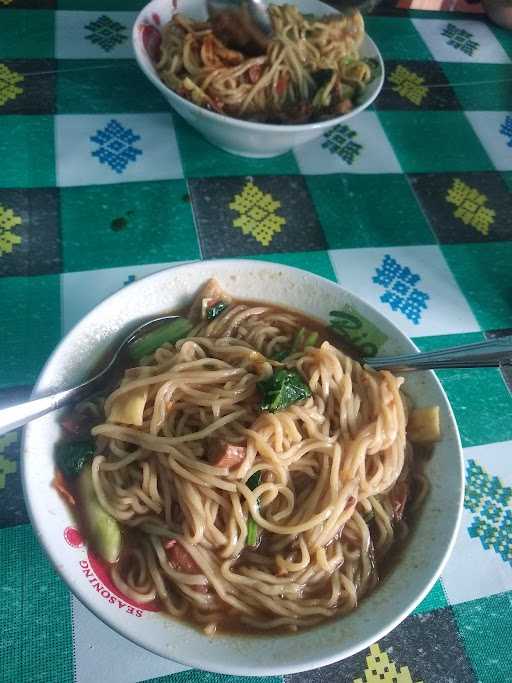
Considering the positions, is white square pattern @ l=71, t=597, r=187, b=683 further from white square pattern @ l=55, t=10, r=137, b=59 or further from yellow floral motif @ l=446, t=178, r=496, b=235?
white square pattern @ l=55, t=10, r=137, b=59

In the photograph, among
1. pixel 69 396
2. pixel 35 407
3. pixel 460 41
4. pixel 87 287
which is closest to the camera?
pixel 35 407

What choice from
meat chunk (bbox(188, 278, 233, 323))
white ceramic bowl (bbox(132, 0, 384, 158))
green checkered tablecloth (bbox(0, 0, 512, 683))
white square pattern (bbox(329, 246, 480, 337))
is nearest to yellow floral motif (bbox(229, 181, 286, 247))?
green checkered tablecloth (bbox(0, 0, 512, 683))

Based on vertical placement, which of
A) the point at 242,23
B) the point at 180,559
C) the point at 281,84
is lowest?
the point at 180,559

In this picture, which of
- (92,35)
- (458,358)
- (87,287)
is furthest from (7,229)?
(458,358)

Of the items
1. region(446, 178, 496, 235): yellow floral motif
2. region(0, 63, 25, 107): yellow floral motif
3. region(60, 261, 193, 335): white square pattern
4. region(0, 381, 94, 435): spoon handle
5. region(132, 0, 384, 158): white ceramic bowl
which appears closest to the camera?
region(0, 381, 94, 435): spoon handle

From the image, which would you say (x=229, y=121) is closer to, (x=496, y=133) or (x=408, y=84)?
(x=408, y=84)

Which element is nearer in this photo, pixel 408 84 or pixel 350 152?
pixel 350 152

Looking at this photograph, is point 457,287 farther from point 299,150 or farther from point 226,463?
point 226,463

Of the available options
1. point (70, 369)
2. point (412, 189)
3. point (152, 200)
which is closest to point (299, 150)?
point (412, 189)
